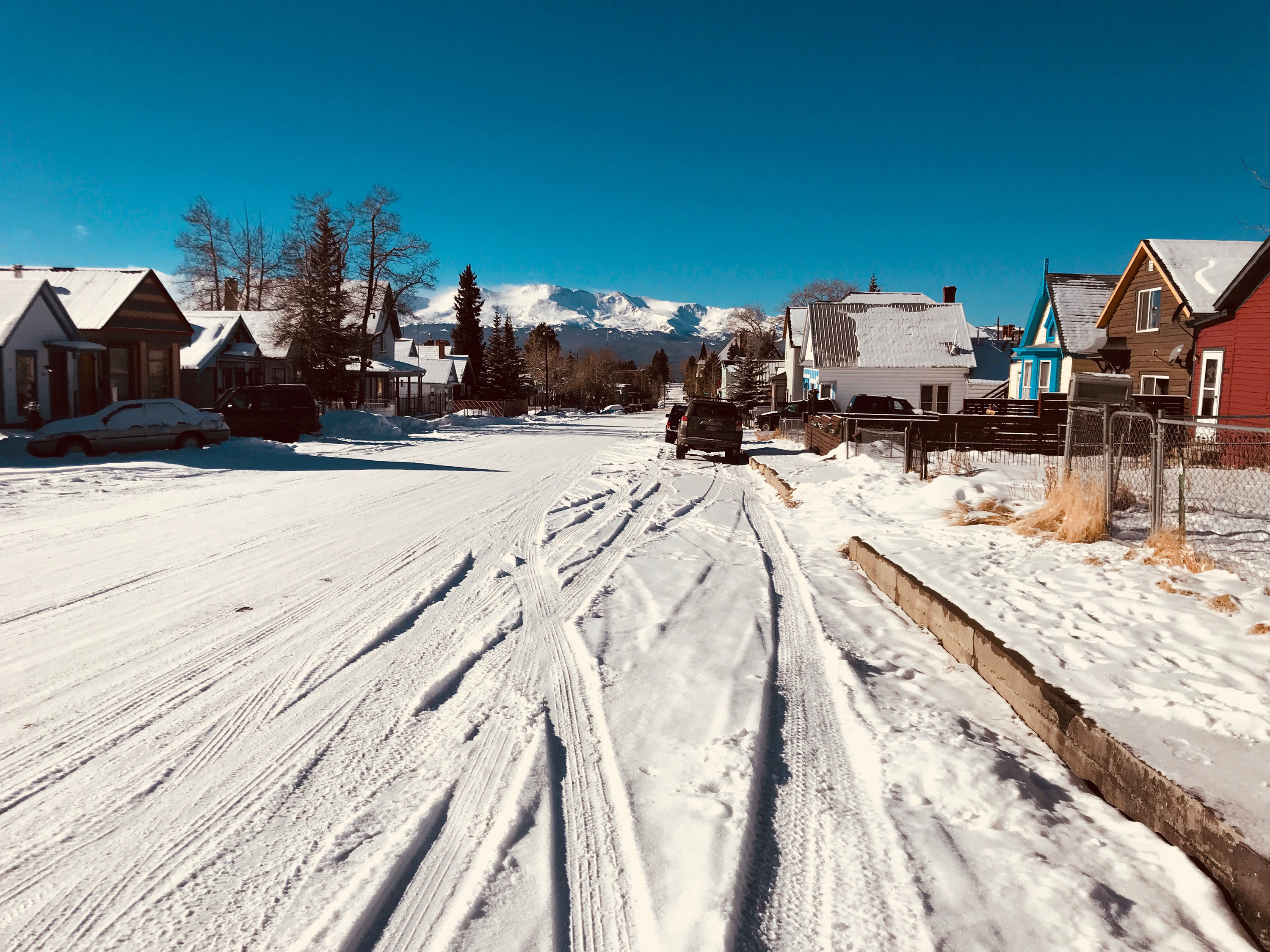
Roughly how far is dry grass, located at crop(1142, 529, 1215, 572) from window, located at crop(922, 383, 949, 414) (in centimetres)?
3923

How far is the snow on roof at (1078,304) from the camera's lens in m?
32.8

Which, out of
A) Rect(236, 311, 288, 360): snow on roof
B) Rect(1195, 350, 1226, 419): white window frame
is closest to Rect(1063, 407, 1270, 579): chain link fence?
Rect(1195, 350, 1226, 419): white window frame

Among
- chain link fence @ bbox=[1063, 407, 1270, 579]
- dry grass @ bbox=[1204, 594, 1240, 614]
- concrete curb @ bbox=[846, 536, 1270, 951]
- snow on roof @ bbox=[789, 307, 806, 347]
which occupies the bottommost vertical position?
concrete curb @ bbox=[846, 536, 1270, 951]

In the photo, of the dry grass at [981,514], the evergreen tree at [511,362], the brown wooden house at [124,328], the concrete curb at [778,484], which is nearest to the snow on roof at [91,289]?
the brown wooden house at [124,328]

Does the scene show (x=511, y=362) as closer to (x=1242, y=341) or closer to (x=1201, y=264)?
(x=1201, y=264)

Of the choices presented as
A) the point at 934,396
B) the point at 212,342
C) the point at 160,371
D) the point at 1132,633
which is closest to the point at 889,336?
the point at 934,396

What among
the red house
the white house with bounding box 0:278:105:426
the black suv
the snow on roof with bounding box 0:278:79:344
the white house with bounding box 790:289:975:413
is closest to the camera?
the red house

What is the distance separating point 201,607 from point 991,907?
5.94 meters

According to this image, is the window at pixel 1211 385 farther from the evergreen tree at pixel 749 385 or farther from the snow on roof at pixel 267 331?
the evergreen tree at pixel 749 385

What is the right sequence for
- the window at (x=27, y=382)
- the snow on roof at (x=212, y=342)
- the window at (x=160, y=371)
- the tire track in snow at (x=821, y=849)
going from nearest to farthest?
the tire track in snow at (x=821, y=849), the window at (x=27, y=382), the window at (x=160, y=371), the snow on roof at (x=212, y=342)

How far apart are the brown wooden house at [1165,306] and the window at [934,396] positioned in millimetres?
15297

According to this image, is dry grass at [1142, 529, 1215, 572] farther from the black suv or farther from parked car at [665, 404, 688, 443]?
the black suv

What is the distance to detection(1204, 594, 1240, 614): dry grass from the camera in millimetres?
6172

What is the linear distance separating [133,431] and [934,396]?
39360mm
